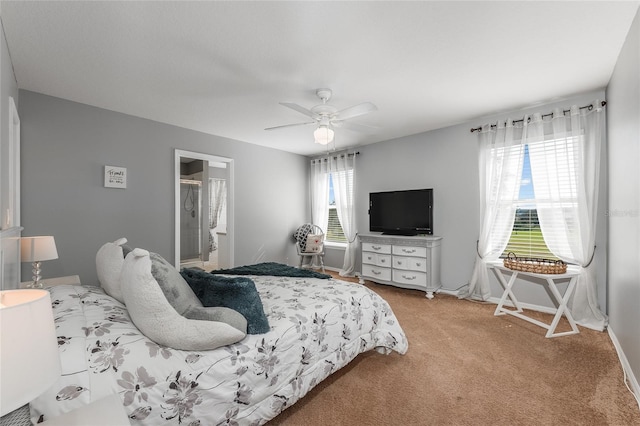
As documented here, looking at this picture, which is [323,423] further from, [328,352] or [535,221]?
[535,221]

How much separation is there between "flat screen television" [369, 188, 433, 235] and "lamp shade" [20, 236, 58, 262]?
4.23m

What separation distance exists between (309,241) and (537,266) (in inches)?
139

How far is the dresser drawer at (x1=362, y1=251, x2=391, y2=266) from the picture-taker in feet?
15.0

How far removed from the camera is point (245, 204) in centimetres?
513

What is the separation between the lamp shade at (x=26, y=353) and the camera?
619 millimetres

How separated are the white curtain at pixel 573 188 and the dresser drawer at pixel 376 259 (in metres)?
2.03

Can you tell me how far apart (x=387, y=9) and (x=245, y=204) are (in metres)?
3.88

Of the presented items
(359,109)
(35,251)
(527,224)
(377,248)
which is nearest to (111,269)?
(35,251)

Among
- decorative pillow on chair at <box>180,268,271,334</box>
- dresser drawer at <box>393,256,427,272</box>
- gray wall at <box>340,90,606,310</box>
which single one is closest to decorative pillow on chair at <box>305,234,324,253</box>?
dresser drawer at <box>393,256,427,272</box>

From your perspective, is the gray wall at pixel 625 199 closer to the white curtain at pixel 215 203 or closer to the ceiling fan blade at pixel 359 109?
the ceiling fan blade at pixel 359 109

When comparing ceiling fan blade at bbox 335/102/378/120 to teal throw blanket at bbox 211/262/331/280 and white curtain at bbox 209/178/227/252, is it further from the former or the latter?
white curtain at bbox 209/178/227/252

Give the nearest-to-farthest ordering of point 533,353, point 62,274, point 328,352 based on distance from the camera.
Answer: point 328,352
point 533,353
point 62,274

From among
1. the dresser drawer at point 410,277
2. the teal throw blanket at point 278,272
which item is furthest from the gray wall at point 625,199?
the teal throw blanket at point 278,272

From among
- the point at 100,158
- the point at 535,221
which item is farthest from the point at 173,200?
the point at 535,221
